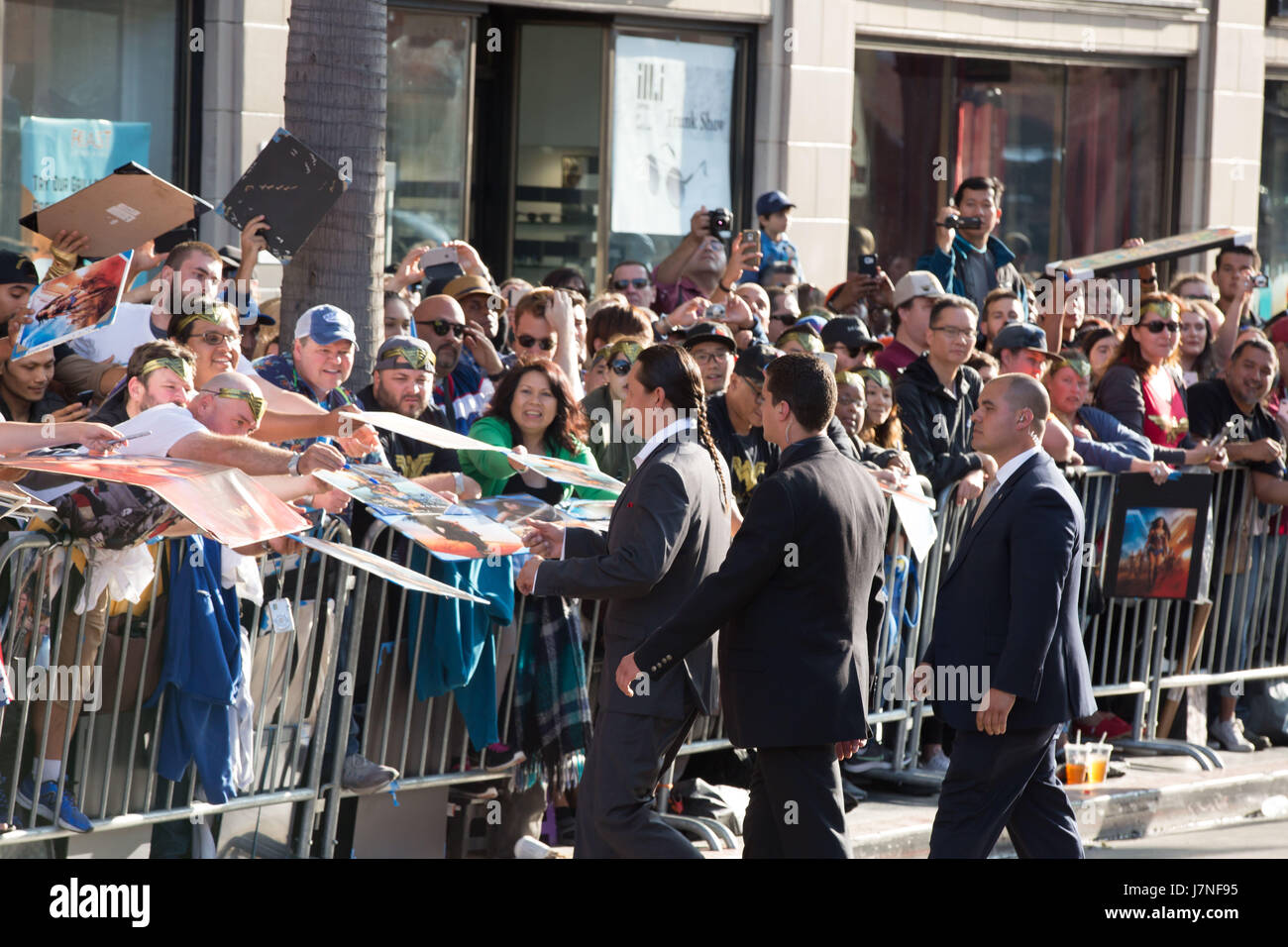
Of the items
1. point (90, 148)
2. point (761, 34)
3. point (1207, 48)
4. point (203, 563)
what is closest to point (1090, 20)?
point (1207, 48)

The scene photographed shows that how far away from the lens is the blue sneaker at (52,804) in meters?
5.94

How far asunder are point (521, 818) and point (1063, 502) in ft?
8.42

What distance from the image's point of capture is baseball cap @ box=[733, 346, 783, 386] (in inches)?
317

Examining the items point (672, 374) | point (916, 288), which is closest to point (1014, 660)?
point (672, 374)

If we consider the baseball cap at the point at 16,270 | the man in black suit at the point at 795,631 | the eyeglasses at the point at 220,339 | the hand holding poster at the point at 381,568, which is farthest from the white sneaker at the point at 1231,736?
the baseball cap at the point at 16,270

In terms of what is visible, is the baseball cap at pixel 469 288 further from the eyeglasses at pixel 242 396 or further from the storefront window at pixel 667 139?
the storefront window at pixel 667 139

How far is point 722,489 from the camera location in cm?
679

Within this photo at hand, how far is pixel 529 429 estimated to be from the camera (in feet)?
24.5

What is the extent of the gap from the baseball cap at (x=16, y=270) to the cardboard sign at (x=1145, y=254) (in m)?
6.85

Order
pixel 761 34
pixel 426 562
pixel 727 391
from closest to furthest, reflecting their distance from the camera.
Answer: pixel 426 562 < pixel 727 391 < pixel 761 34

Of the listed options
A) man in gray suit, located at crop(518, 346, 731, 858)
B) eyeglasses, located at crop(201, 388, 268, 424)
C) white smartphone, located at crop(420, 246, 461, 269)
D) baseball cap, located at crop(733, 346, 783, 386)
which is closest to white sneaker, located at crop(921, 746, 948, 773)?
baseball cap, located at crop(733, 346, 783, 386)

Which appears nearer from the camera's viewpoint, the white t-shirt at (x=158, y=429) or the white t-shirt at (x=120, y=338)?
the white t-shirt at (x=158, y=429)

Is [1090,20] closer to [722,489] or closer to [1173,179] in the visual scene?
[1173,179]

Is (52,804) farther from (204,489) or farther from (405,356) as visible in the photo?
(405,356)
